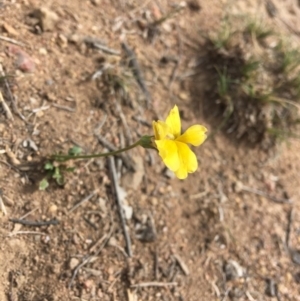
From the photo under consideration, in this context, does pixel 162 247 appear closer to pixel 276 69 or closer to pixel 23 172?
pixel 23 172

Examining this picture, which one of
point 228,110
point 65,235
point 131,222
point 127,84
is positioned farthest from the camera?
point 228,110

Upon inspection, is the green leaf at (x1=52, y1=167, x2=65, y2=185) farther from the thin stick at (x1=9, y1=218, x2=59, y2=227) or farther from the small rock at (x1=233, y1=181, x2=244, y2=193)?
the small rock at (x1=233, y1=181, x2=244, y2=193)

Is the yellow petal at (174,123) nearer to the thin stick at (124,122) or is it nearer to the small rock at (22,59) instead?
the thin stick at (124,122)

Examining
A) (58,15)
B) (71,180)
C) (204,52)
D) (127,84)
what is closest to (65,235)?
(71,180)

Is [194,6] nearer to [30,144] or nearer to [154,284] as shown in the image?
[30,144]

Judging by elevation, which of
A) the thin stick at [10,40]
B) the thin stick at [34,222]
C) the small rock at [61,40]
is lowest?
the thin stick at [34,222]

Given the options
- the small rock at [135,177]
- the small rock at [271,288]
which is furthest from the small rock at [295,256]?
the small rock at [135,177]
